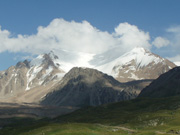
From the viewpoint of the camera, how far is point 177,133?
79.4 metres

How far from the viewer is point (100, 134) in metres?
77.6

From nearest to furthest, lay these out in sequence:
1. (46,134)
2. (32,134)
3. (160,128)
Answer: (46,134) → (32,134) → (160,128)

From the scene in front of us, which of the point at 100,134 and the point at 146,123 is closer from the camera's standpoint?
the point at 100,134

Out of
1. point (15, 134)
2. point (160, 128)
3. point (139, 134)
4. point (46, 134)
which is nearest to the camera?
point (139, 134)

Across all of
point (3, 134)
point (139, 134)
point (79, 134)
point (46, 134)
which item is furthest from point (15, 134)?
point (139, 134)

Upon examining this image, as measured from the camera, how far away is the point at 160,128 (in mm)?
92188

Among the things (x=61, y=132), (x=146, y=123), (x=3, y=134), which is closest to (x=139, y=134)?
(x=61, y=132)

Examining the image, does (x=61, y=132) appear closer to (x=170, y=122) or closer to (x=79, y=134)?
(x=79, y=134)

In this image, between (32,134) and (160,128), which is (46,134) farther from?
(160,128)

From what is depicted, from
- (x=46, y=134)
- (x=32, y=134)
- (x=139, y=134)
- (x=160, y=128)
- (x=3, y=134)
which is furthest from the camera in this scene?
(x=3, y=134)

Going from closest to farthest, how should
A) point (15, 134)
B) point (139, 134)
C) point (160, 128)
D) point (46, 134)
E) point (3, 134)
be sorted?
point (139, 134) < point (46, 134) < point (160, 128) < point (15, 134) < point (3, 134)

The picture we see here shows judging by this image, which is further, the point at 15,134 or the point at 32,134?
the point at 15,134

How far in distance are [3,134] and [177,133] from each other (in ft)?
190

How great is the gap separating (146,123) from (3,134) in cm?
4777
